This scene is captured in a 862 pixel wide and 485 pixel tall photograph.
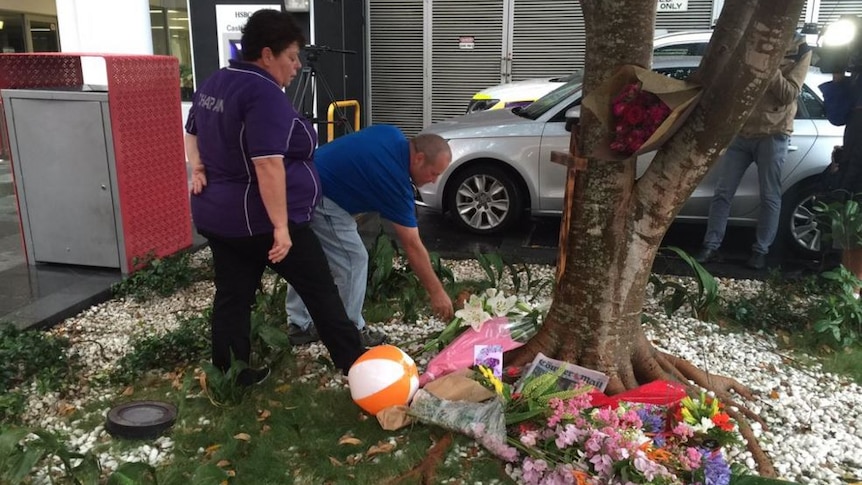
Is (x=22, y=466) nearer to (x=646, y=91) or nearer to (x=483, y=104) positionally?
(x=646, y=91)

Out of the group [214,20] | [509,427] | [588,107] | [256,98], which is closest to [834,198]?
[588,107]

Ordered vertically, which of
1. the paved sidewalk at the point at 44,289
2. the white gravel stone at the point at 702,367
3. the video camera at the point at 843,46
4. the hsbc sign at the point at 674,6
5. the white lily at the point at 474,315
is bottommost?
the white gravel stone at the point at 702,367

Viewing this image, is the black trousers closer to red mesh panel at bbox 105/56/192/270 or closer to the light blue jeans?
the light blue jeans

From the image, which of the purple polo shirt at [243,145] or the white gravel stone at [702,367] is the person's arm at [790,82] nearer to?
the white gravel stone at [702,367]

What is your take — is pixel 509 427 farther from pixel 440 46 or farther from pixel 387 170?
pixel 440 46

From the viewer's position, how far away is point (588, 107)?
2.79 meters

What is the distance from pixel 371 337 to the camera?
399 centimetres

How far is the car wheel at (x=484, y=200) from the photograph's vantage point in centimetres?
667

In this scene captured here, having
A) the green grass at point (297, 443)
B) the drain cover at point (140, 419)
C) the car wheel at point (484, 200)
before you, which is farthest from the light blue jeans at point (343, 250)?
the car wheel at point (484, 200)

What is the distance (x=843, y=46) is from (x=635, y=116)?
2991 millimetres

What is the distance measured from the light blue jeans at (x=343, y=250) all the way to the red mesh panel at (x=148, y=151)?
204 centimetres

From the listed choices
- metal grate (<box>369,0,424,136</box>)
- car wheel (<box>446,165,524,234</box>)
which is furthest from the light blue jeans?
metal grate (<box>369,0,424,136</box>)

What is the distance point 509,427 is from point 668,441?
2.09 ft

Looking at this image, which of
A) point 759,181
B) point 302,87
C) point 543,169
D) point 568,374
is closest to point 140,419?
point 568,374
